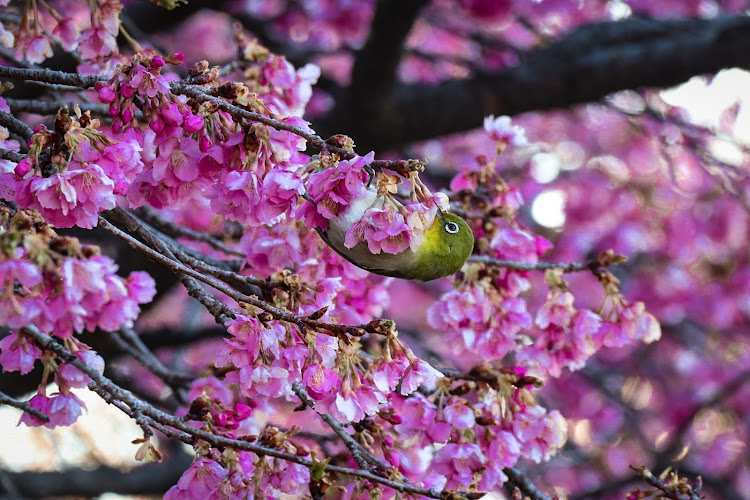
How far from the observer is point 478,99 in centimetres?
318

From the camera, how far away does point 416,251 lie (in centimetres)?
141

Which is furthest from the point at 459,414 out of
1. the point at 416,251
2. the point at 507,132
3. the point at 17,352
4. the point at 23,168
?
the point at 23,168

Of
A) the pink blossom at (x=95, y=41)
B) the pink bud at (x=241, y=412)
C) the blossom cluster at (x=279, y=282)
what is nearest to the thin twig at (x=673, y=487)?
the blossom cluster at (x=279, y=282)

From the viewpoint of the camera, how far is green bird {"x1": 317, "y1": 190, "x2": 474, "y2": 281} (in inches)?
51.3

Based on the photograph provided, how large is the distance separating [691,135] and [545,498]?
343cm

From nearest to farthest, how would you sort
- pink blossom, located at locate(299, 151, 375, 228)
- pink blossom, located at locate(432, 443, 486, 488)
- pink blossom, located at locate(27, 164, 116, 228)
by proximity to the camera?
pink blossom, located at locate(27, 164, 116, 228), pink blossom, located at locate(299, 151, 375, 228), pink blossom, located at locate(432, 443, 486, 488)

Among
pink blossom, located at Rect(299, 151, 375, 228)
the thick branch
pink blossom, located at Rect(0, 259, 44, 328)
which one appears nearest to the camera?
pink blossom, located at Rect(0, 259, 44, 328)

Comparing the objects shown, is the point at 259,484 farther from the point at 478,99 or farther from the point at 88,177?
the point at 478,99

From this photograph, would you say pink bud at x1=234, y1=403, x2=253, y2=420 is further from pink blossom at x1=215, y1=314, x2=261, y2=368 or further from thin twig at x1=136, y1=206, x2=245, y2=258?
thin twig at x1=136, y1=206, x2=245, y2=258

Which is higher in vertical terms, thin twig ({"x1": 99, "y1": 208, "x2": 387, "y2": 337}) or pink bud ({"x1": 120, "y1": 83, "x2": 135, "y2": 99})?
pink bud ({"x1": 120, "y1": 83, "x2": 135, "y2": 99})

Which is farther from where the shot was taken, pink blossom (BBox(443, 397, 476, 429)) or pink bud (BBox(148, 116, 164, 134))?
pink blossom (BBox(443, 397, 476, 429))

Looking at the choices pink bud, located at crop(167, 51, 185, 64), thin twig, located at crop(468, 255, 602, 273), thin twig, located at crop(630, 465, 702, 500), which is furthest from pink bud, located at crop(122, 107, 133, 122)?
thin twig, located at crop(630, 465, 702, 500)

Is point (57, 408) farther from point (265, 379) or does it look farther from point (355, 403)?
point (355, 403)

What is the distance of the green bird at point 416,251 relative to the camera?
1.30 meters
